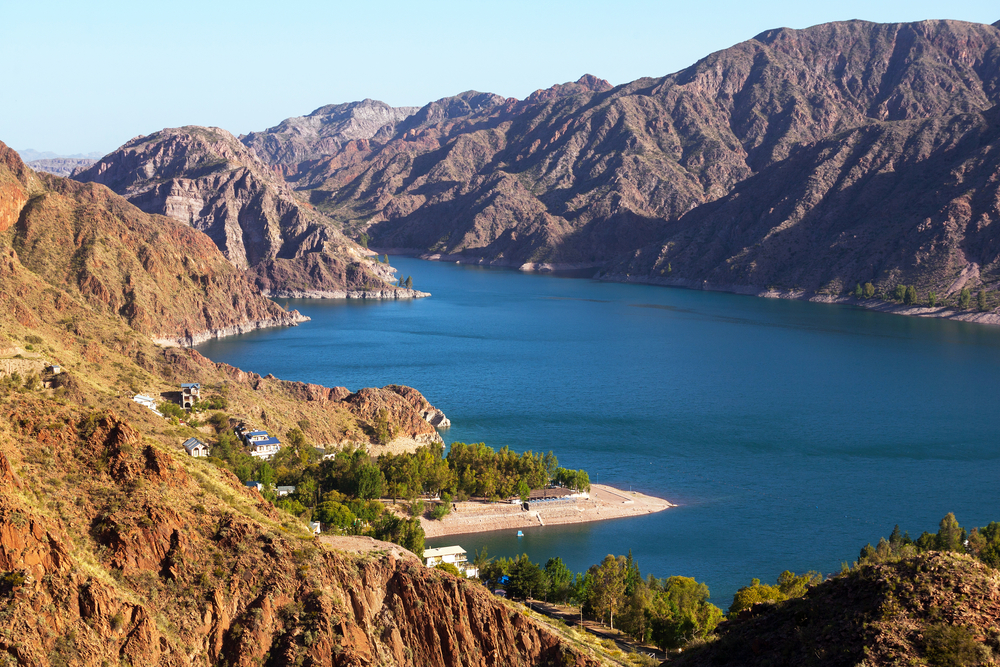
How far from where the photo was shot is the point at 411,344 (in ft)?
595

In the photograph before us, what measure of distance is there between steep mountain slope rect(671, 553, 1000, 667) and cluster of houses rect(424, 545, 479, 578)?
3841 cm

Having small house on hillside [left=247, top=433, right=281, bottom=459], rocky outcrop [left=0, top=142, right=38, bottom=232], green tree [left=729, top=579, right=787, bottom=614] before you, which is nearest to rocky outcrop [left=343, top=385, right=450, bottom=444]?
small house on hillside [left=247, top=433, right=281, bottom=459]

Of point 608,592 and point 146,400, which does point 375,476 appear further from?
point 608,592

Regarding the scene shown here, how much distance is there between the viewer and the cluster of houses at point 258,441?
87938 millimetres

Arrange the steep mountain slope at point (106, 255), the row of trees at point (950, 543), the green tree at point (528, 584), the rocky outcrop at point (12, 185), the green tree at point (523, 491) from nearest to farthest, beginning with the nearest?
the green tree at point (528, 584) → the row of trees at point (950, 543) → the green tree at point (523, 491) → the rocky outcrop at point (12, 185) → the steep mountain slope at point (106, 255)

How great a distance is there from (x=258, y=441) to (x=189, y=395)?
11.0m

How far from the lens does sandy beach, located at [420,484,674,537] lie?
8312 centimetres

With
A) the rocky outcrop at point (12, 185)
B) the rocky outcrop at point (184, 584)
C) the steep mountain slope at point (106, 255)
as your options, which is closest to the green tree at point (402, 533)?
the rocky outcrop at point (184, 584)

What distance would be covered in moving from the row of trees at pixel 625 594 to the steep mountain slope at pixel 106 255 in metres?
65.2

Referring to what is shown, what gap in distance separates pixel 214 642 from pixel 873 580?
2158 centimetres

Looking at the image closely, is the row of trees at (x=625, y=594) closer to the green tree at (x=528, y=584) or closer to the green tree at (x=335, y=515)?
the green tree at (x=528, y=584)

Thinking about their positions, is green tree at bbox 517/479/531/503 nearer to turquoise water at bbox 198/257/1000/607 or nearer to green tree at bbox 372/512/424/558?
turquoise water at bbox 198/257/1000/607

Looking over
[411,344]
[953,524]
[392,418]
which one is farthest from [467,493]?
[411,344]

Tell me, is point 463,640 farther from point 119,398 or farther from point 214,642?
point 119,398
